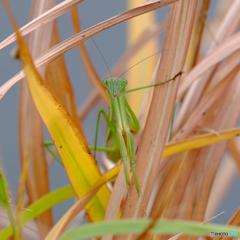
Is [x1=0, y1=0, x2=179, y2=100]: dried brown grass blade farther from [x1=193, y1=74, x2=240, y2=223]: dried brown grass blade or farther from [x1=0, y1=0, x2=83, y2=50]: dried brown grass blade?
[x1=193, y1=74, x2=240, y2=223]: dried brown grass blade

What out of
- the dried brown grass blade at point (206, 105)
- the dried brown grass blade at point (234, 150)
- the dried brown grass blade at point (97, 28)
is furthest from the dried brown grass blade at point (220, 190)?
the dried brown grass blade at point (97, 28)

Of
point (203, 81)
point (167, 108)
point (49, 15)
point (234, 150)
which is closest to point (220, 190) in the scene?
point (234, 150)

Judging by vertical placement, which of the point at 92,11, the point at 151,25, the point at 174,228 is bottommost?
the point at 174,228

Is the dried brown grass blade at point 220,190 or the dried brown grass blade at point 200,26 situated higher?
the dried brown grass blade at point 200,26

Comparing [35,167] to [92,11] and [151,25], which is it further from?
[92,11]

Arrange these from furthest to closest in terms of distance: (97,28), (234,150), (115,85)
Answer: (234,150)
(115,85)
(97,28)

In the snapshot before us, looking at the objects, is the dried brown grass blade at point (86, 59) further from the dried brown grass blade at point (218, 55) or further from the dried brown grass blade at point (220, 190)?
the dried brown grass blade at point (220, 190)

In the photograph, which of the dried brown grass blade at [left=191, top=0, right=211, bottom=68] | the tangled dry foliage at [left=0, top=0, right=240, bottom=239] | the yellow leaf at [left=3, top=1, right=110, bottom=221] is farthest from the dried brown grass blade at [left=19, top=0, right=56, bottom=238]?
the dried brown grass blade at [left=191, top=0, right=211, bottom=68]

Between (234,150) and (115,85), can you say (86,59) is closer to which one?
(115,85)

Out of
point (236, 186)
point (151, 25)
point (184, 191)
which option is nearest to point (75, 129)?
point (184, 191)
